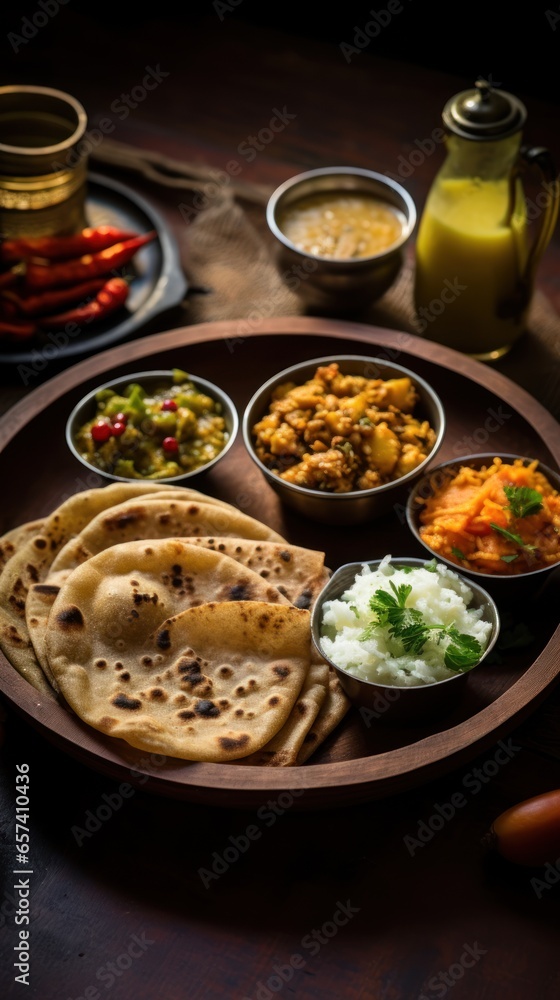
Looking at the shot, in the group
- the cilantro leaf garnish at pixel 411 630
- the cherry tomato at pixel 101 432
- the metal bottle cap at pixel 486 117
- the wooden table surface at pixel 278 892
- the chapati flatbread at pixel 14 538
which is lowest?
the wooden table surface at pixel 278 892

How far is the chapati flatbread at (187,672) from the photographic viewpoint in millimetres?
3002

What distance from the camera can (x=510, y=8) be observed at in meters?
6.75

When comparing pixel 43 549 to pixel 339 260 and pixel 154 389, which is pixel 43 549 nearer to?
pixel 154 389

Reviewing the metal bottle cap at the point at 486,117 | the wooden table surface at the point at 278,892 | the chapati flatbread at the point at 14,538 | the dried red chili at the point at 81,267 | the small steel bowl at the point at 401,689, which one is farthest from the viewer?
the dried red chili at the point at 81,267

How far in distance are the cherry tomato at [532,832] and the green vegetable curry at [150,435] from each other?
180cm

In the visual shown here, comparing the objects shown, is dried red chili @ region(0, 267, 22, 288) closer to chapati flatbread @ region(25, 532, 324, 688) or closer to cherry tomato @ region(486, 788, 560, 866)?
chapati flatbread @ region(25, 532, 324, 688)

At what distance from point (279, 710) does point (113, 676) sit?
1.76ft

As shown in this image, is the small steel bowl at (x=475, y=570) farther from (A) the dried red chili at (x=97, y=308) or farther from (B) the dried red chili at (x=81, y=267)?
(B) the dried red chili at (x=81, y=267)

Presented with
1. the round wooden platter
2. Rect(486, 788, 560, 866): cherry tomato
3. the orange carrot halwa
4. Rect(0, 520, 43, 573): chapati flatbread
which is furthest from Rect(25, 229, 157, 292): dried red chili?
Rect(486, 788, 560, 866): cherry tomato

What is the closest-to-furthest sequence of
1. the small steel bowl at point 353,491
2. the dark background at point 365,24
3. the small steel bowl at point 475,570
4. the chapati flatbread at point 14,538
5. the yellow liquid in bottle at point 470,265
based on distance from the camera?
the small steel bowl at point 475,570 < the chapati flatbread at point 14,538 < the small steel bowl at point 353,491 < the yellow liquid in bottle at point 470,265 < the dark background at point 365,24

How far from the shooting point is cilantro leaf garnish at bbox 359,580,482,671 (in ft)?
9.96

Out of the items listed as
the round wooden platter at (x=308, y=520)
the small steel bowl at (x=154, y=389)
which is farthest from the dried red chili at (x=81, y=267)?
the small steel bowl at (x=154, y=389)

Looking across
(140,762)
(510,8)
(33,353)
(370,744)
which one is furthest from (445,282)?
(510,8)

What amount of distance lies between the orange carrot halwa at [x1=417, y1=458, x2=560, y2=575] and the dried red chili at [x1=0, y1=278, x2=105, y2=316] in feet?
7.39
